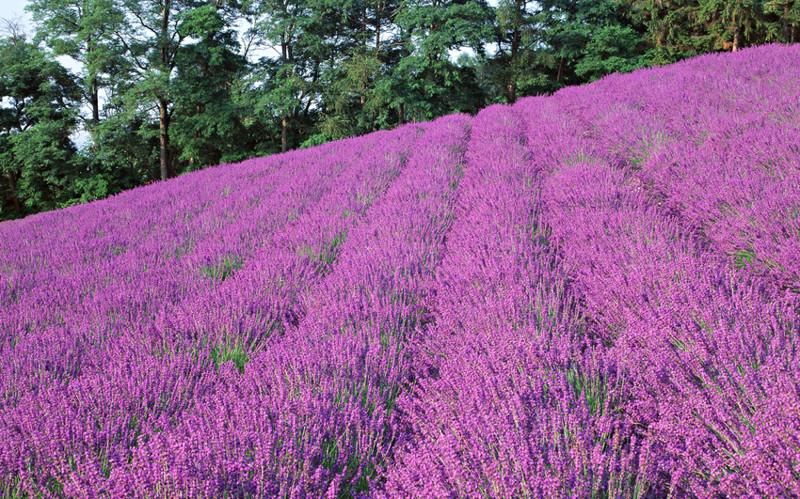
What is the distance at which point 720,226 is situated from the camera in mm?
2385

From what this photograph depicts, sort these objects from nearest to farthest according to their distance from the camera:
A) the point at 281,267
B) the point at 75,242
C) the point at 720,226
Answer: the point at 720,226, the point at 281,267, the point at 75,242

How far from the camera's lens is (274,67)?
19.9 meters

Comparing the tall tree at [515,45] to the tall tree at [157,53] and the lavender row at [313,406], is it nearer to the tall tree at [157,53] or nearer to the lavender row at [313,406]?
the tall tree at [157,53]

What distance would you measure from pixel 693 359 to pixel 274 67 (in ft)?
71.2

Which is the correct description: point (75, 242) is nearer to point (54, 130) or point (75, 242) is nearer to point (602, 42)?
point (54, 130)

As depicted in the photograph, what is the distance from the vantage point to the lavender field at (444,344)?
100 centimetres

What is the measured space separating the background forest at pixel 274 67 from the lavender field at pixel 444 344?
1515cm

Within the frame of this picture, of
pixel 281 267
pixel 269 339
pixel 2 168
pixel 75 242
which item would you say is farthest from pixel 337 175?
pixel 2 168

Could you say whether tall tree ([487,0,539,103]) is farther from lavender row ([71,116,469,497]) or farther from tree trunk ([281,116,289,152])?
lavender row ([71,116,469,497])

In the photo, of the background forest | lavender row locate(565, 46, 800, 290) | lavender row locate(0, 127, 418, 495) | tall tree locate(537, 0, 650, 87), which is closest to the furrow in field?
lavender row locate(0, 127, 418, 495)

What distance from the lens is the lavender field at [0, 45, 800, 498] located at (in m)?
1.00

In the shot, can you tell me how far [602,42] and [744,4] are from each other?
5295mm

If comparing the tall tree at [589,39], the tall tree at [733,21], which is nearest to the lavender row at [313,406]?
the tall tree at [733,21]

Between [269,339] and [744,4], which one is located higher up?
[744,4]
